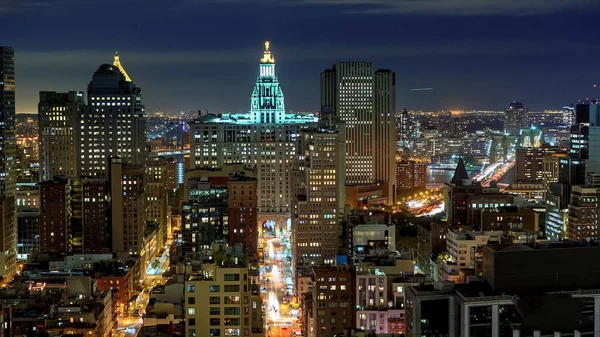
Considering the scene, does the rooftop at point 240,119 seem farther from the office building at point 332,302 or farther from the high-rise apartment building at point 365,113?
the office building at point 332,302

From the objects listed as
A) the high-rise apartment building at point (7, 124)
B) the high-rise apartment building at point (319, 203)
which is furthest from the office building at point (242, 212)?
the high-rise apartment building at point (7, 124)

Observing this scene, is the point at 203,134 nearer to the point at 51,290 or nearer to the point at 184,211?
the point at 184,211

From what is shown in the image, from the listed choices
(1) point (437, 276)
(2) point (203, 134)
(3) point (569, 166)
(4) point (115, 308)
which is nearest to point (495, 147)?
(2) point (203, 134)

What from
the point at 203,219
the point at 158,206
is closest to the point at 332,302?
the point at 203,219

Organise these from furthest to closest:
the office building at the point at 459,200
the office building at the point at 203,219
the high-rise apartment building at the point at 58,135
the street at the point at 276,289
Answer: the high-rise apartment building at the point at 58,135 < the office building at the point at 459,200 < the office building at the point at 203,219 < the street at the point at 276,289

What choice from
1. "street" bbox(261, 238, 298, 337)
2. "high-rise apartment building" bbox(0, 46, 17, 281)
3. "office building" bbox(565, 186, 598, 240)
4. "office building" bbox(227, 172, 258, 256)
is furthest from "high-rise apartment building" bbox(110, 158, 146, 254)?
"office building" bbox(565, 186, 598, 240)

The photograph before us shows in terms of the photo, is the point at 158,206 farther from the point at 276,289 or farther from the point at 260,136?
the point at 276,289
